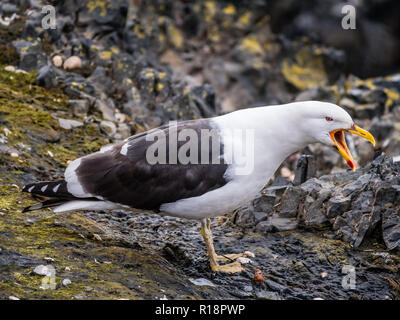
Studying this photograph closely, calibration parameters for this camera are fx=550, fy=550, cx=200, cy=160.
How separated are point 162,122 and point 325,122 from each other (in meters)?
3.85

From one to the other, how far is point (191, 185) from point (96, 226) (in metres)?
1.07

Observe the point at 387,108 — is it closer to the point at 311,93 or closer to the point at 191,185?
the point at 311,93

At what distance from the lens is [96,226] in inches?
199

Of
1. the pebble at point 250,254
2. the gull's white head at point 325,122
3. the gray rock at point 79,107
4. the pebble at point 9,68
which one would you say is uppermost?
the pebble at point 9,68

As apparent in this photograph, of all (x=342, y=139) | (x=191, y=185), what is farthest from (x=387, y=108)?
(x=191, y=185)

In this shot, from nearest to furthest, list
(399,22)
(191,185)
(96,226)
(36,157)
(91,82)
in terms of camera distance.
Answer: (191,185) → (96,226) → (36,157) → (91,82) → (399,22)

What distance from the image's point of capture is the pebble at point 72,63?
8258 millimetres

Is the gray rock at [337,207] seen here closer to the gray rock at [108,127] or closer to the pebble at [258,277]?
the pebble at [258,277]

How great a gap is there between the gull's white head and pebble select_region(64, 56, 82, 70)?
4.63 m

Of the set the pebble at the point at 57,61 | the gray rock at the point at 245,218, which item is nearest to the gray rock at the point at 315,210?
the gray rock at the point at 245,218

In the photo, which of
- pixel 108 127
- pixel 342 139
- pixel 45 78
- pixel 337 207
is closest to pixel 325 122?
pixel 342 139

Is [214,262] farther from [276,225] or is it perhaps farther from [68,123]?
[68,123]

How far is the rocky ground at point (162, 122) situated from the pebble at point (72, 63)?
0.02 meters

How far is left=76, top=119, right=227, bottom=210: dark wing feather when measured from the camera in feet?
15.0
